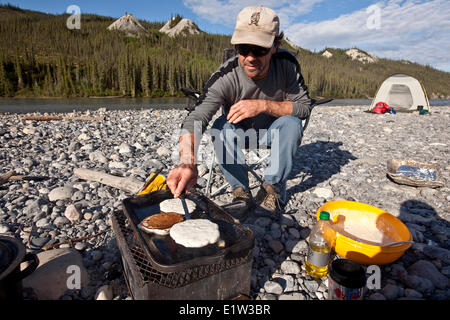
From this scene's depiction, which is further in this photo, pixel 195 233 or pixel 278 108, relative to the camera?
pixel 278 108

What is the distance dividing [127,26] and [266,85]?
103980 millimetres

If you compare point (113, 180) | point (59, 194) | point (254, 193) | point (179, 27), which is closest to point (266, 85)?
point (254, 193)

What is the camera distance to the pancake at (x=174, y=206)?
1.90m

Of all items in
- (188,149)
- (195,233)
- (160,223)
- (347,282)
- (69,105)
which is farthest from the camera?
(69,105)

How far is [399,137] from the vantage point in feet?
22.8

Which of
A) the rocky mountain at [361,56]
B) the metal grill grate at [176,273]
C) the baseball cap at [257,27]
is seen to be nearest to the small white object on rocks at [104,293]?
the metal grill grate at [176,273]

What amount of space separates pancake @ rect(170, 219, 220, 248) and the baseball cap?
5.48 feet

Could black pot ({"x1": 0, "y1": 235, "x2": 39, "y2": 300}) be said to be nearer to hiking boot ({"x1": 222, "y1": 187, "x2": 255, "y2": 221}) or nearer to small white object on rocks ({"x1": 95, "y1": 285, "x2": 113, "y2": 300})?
small white object on rocks ({"x1": 95, "y1": 285, "x2": 113, "y2": 300})

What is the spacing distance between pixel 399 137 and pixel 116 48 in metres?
56.1

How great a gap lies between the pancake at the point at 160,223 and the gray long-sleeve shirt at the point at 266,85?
133 cm

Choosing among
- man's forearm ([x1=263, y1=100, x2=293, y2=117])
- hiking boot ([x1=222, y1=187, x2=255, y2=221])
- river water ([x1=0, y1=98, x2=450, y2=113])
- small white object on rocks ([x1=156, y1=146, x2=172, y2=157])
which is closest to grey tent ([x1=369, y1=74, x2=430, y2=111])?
river water ([x1=0, y1=98, x2=450, y2=113])

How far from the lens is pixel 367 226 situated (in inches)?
89.1

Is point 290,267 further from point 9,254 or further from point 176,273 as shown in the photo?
point 9,254

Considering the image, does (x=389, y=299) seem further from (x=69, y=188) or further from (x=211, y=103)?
(x=69, y=188)
